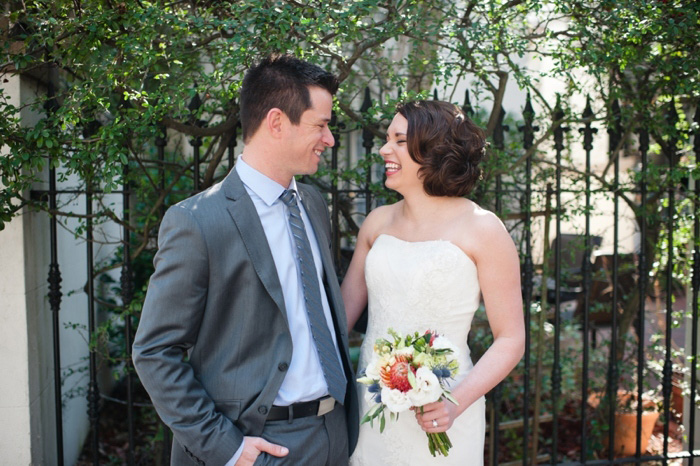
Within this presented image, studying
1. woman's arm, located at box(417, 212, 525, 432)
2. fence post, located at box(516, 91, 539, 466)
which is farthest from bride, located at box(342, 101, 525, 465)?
fence post, located at box(516, 91, 539, 466)

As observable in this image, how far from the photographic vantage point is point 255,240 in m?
2.20

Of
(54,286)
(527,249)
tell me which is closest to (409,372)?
(527,249)

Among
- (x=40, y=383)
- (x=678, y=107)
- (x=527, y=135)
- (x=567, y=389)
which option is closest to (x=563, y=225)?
(x=567, y=389)

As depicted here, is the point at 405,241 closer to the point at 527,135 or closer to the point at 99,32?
the point at 527,135

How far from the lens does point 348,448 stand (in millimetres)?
2527

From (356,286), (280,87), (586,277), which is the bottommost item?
(356,286)

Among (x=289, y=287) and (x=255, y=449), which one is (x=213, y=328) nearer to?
(x=289, y=287)

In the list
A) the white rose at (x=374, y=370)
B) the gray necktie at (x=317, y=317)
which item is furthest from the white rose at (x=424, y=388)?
the gray necktie at (x=317, y=317)

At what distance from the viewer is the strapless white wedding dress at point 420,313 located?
8.45ft

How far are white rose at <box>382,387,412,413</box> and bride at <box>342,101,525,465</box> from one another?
391mm

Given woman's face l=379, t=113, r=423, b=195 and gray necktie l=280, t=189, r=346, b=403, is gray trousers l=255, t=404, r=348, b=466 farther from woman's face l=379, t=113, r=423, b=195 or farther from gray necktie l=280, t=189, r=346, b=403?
woman's face l=379, t=113, r=423, b=195

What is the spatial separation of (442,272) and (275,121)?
34.0 inches

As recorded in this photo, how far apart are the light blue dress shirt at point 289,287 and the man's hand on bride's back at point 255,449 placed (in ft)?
0.45

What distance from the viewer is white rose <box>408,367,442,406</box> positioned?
210 centimetres
